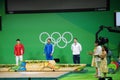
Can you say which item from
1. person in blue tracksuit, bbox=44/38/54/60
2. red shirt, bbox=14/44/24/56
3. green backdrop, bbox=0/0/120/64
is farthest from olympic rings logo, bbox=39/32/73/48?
person in blue tracksuit, bbox=44/38/54/60

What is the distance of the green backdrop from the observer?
65.2ft

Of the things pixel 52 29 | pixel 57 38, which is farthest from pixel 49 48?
pixel 52 29

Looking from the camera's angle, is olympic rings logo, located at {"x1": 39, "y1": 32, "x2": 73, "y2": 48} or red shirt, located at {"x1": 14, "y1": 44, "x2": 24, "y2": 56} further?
olympic rings logo, located at {"x1": 39, "y1": 32, "x2": 73, "y2": 48}

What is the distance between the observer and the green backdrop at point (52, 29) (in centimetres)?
1986

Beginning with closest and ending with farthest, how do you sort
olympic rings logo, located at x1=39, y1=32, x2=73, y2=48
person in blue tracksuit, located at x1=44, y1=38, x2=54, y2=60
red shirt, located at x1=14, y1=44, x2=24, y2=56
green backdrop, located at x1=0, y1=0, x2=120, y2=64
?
1. person in blue tracksuit, located at x1=44, y1=38, x2=54, y2=60
2. red shirt, located at x1=14, y1=44, x2=24, y2=56
3. green backdrop, located at x1=0, y1=0, x2=120, y2=64
4. olympic rings logo, located at x1=39, y1=32, x2=73, y2=48

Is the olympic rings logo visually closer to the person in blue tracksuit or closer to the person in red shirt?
the person in red shirt

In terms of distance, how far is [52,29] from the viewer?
67.2ft

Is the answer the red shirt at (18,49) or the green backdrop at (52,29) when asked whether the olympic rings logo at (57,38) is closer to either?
the green backdrop at (52,29)

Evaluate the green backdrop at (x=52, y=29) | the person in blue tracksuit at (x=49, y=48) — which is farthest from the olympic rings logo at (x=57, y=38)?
the person in blue tracksuit at (x=49, y=48)

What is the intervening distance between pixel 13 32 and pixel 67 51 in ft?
11.9

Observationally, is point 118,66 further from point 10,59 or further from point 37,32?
point 10,59

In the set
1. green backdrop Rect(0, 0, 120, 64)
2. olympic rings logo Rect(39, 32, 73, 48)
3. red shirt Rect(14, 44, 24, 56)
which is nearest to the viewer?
red shirt Rect(14, 44, 24, 56)

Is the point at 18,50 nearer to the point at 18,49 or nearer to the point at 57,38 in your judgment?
the point at 18,49

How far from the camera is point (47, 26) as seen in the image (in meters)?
20.5
